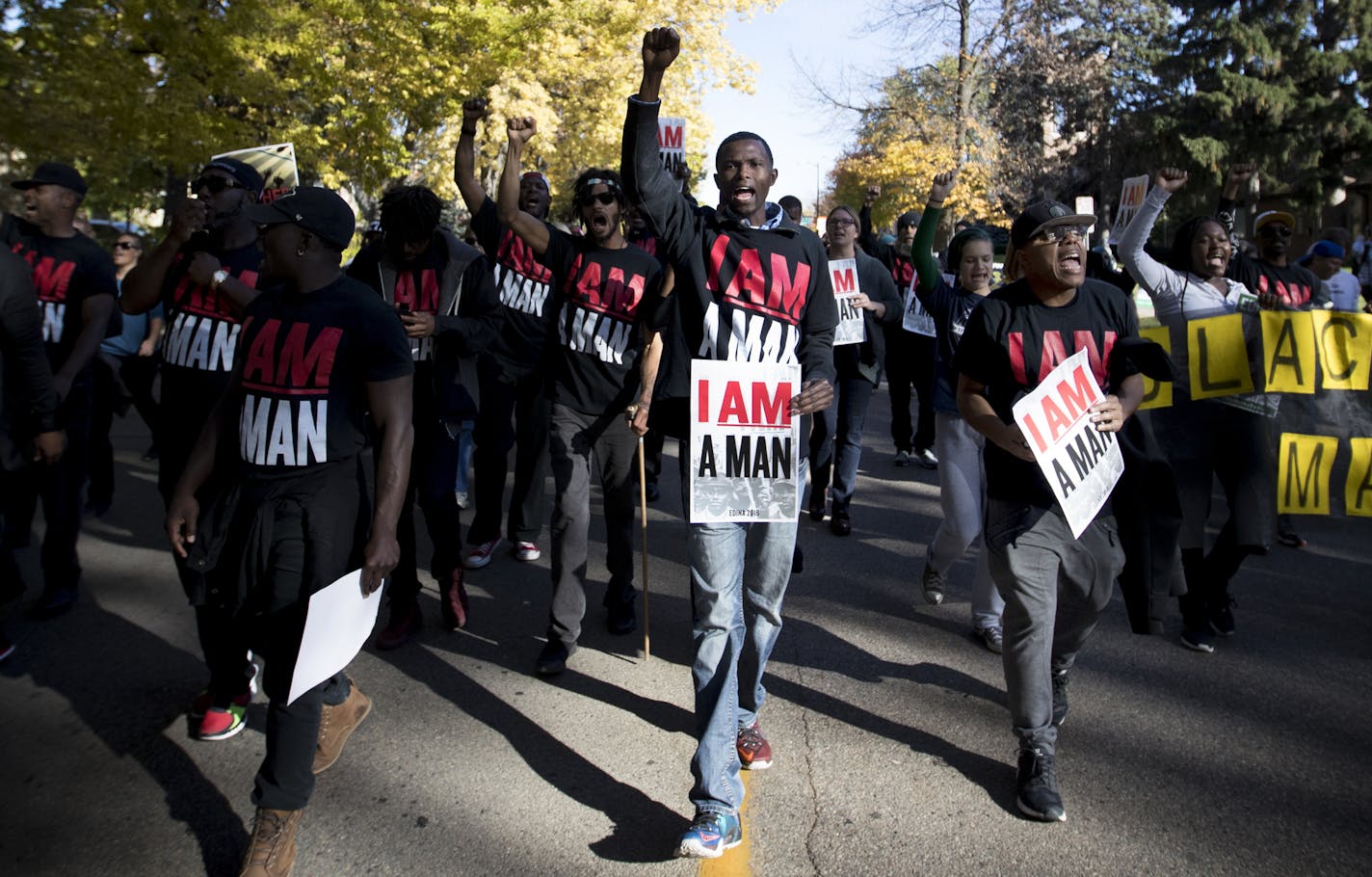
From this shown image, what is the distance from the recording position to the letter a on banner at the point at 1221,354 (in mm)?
4883

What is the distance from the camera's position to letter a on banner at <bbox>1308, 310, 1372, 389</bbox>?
497cm

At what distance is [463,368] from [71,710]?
219 cm

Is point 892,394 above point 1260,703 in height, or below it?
above

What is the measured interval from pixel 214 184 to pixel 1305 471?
505cm

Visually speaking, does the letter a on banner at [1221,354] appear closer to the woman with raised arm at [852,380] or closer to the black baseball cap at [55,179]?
the woman with raised arm at [852,380]

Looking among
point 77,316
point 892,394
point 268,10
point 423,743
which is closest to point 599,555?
point 423,743

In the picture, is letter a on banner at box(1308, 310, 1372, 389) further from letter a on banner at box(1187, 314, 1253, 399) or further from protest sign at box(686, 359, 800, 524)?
protest sign at box(686, 359, 800, 524)

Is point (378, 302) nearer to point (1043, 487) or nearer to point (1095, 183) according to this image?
point (1043, 487)

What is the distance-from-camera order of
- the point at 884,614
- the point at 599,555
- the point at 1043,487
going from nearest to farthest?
1. the point at 1043,487
2. the point at 884,614
3. the point at 599,555

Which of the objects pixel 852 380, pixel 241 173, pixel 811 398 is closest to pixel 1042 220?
pixel 811 398

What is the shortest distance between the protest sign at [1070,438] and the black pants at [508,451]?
317cm

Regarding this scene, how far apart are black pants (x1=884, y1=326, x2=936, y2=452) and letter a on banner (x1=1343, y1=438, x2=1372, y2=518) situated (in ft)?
13.7

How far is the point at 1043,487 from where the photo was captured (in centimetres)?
349

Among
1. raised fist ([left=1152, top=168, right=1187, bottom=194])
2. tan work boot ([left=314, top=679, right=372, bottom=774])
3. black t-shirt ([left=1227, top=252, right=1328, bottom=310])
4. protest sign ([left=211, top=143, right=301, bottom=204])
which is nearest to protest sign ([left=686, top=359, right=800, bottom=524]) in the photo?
tan work boot ([left=314, top=679, right=372, bottom=774])
